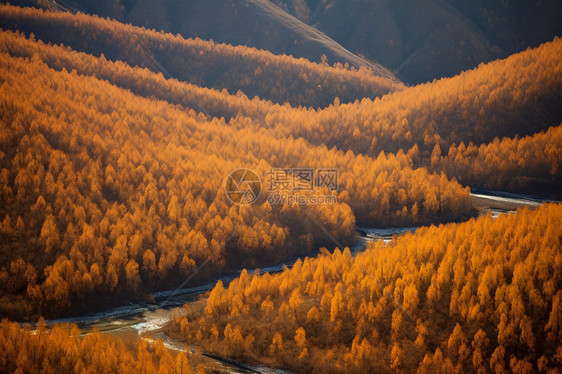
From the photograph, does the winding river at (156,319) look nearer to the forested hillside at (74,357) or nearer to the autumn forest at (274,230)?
the autumn forest at (274,230)

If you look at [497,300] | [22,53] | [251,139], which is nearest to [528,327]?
[497,300]

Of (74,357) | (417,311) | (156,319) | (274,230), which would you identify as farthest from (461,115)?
(74,357)

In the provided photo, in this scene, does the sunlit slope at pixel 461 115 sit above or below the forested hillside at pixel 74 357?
above

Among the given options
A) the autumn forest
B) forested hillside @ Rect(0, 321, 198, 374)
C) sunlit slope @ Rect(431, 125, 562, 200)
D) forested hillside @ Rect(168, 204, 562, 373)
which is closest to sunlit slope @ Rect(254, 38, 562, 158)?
the autumn forest

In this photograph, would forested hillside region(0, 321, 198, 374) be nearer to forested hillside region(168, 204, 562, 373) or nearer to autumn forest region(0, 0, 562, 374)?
autumn forest region(0, 0, 562, 374)

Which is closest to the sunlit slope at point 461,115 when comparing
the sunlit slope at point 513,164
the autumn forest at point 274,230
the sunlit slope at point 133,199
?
the autumn forest at point 274,230
